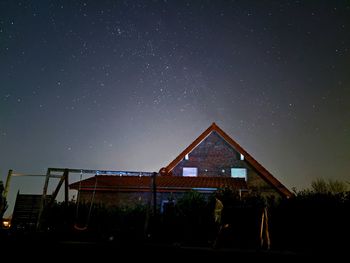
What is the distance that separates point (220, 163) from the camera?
22609 mm

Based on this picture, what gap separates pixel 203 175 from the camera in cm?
2247

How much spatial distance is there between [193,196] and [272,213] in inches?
105

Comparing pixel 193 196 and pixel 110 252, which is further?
pixel 193 196

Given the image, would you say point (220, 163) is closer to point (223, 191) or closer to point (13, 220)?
point (223, 191)

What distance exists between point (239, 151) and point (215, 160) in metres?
1.96

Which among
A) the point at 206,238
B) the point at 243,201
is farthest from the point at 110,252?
the point at 243,201

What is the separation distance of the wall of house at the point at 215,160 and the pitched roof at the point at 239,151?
0.78 ft

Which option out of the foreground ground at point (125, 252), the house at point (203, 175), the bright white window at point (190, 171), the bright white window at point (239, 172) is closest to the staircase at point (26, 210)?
the foreground ground at point (125, 252)

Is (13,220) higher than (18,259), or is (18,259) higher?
(13,220)

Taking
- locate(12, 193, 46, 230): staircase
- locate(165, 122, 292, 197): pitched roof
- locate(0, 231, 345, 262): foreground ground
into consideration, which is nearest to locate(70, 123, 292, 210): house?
locate(165, 122, 292, 197): pitched roof

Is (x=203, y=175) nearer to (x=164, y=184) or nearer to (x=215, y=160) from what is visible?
(x=215, y=160)

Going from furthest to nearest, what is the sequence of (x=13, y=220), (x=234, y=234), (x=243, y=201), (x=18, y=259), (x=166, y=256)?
(x=13, y=220)
(x=243, y=201)
(x=234, y=234)
(x=18, y=259)
(x=166, y=256)

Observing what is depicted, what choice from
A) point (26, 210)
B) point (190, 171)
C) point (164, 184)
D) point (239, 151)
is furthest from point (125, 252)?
point (239, 151)

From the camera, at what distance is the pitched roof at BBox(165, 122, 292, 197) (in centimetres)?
2092
